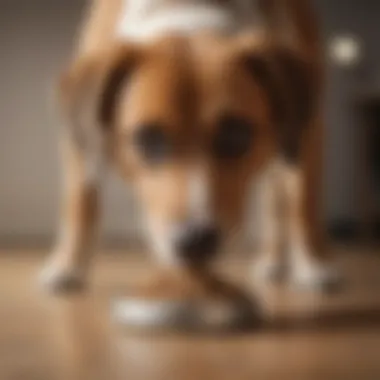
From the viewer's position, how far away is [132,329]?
1.01 m

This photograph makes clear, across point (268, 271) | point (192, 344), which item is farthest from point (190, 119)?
point (268, 271)

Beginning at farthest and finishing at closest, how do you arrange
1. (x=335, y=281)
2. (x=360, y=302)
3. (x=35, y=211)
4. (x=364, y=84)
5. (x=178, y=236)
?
(x=364, y=84) < (x=35, y=211) < (x=335, y=281) < (x=360, y=302) < (x=178, y=236)

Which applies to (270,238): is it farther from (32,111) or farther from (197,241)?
(32,111)

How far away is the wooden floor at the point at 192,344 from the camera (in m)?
0.79

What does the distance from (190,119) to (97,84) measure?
115 mm

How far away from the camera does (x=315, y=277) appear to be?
1.36 meters

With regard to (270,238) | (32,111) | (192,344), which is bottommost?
(192,344)

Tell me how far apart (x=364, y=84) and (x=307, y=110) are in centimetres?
192

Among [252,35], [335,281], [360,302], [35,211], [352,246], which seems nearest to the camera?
[252,35]

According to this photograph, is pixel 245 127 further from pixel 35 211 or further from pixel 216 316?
pixel 35 211

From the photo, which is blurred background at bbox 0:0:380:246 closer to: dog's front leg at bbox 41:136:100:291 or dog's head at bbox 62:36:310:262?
dog's front leg at bbox 41:136:100:291

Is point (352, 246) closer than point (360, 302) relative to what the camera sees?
No

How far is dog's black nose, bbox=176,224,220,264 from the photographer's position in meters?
0.96

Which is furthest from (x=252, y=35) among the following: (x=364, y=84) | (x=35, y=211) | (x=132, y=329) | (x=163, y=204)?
(x=364, y=84)
